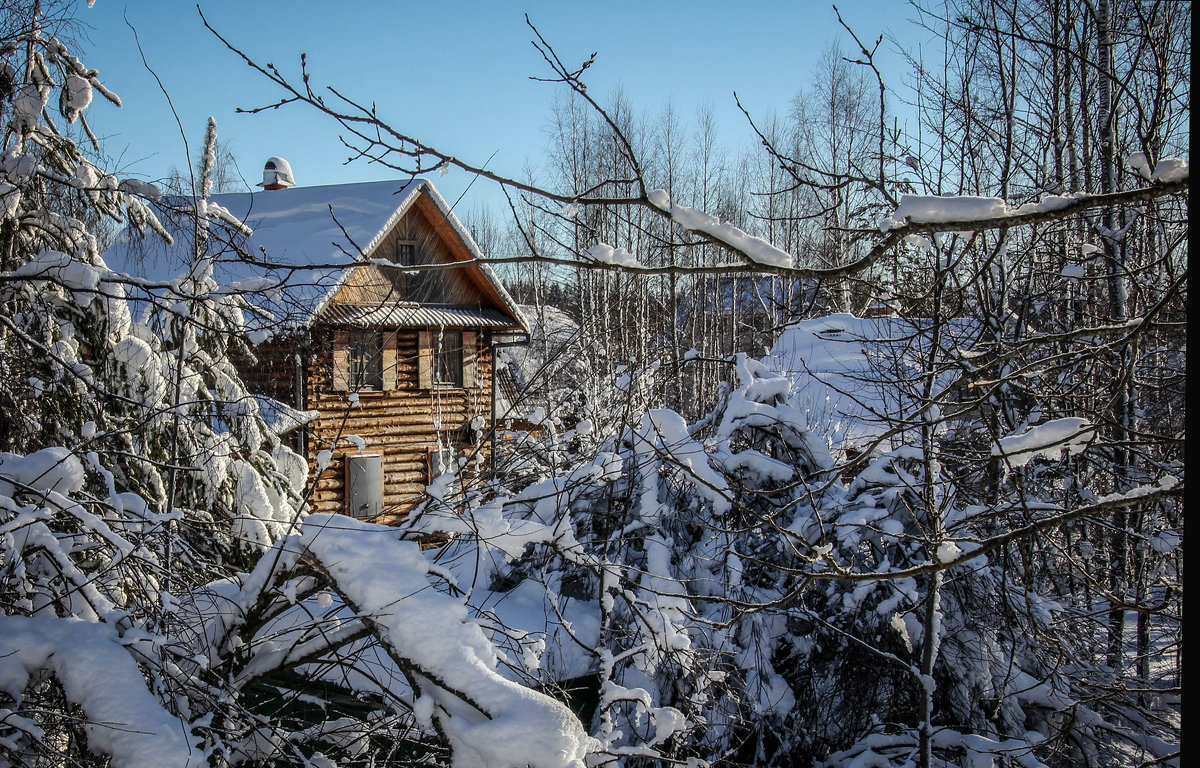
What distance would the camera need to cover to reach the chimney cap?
59.8 ft

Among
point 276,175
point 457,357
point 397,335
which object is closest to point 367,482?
point 397,335

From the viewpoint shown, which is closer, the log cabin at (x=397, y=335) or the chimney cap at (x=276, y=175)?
the log cabin at (x=397, y=335)

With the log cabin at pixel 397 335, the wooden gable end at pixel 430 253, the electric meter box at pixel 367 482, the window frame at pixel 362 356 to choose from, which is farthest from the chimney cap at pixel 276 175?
the window frame at pixel 362 356

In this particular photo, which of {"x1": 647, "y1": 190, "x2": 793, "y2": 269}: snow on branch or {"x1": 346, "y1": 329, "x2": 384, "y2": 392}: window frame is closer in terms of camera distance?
{"x1": 647, "y1": 190, "x2": 793, "y2": 269}: snow on branch

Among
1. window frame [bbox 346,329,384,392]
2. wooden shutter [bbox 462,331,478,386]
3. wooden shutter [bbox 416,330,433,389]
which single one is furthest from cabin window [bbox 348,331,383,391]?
wooden shutter [bbox 462,331,478,386]

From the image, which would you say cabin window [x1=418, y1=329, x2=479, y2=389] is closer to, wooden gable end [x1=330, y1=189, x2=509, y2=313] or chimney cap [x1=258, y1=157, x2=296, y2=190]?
wooden gable end [x1=330, y1=189, x2=509, y2=313]

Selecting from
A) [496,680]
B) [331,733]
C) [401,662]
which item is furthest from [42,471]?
[496,680]

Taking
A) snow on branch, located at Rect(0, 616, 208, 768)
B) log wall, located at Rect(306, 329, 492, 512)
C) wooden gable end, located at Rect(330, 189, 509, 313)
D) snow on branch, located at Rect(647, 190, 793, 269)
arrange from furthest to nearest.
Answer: log wall, located at Rect(306, 329, 492, 512), wooden gable end, located at Rect(330, 189, 509, 313), snow on branch, located at Rect(0, 616, 208, 768), snow on branch, located at Rect(647, 190, 793, 269)

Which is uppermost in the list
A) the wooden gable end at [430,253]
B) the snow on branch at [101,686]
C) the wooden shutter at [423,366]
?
the wooden gable end at [430,253]

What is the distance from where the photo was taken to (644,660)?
14.1 feet

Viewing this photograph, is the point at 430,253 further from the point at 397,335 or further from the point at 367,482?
the point at 367,482

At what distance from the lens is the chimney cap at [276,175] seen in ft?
59.8

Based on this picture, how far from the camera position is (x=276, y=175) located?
18.2 m

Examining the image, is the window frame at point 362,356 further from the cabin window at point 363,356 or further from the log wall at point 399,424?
the log wall at point 399,424
